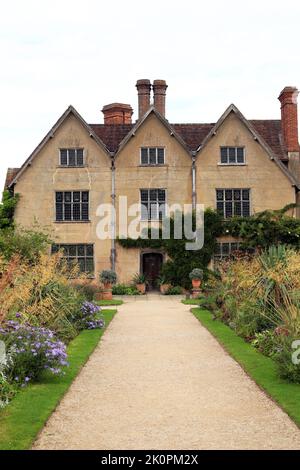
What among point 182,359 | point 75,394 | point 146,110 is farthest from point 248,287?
point 146,110

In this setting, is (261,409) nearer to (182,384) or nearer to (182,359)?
(182,384)

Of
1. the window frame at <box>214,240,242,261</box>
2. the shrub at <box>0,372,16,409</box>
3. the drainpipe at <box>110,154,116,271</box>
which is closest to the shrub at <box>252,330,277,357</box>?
the shrub at <box>0,372,16,409</box>

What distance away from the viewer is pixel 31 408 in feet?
29.0

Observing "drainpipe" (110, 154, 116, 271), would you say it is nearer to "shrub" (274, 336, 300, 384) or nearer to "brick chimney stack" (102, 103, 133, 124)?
"brick chimney stack" (102, 103, 133, 124)

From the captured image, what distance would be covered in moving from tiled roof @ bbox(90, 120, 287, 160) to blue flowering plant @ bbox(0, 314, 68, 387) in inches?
898

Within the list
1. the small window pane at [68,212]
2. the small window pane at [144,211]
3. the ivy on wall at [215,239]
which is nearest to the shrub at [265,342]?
the ivy on wall at [215,239]

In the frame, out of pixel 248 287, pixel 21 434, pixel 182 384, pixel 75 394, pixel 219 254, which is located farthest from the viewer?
pixel 219 254

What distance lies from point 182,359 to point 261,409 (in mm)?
4306

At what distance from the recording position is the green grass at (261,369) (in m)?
9.05

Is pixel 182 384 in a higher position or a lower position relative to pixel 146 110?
lower

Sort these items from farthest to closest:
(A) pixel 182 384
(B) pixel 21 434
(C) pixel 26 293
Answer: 1. (C) pixel 26 293
2. (A) pixel 182 384
3. (B) pixel 21 434

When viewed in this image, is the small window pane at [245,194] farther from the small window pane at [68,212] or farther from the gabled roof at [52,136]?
the small window pane at [68,212]

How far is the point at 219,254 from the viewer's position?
3162cm

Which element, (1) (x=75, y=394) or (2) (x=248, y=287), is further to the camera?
(2) (x=248, y=287)
